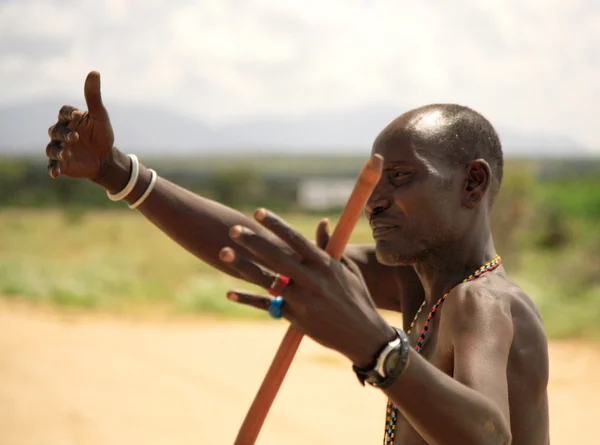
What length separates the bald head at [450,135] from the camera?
235 centimetres

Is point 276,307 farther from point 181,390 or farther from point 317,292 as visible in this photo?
point 181,390

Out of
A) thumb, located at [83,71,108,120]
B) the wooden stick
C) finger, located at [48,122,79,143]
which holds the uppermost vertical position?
thumb, located at [83,71,108,120]

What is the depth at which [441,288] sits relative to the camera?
8.28 ft

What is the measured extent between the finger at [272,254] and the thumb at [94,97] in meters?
1.26

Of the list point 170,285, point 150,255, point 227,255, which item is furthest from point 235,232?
point 150,255

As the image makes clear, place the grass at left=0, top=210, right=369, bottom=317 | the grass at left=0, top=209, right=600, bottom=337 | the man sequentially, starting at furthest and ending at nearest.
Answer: the grass at left=0, top=210, right=369, bottom=317 → the grass at left=0, top=209, right=600, bottom=337 → the man

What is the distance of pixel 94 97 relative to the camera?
2707mm

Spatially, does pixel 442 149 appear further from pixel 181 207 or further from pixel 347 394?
pixel 347 394

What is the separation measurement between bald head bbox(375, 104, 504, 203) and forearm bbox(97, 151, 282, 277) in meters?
0.82

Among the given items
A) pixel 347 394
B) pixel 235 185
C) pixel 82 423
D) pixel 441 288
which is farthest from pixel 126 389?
pixel 235 185

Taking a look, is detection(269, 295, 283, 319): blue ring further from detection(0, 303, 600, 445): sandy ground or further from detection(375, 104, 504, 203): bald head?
detection(0, 303, 600, 445): sandy ground

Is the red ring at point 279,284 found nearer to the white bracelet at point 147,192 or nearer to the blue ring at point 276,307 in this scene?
the blue ring at point 276,307

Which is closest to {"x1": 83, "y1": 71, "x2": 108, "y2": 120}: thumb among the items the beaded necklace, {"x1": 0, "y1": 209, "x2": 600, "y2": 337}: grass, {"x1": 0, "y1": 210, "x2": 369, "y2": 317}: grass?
the beaded necklace

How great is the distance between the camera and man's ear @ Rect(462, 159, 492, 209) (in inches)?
94.2
